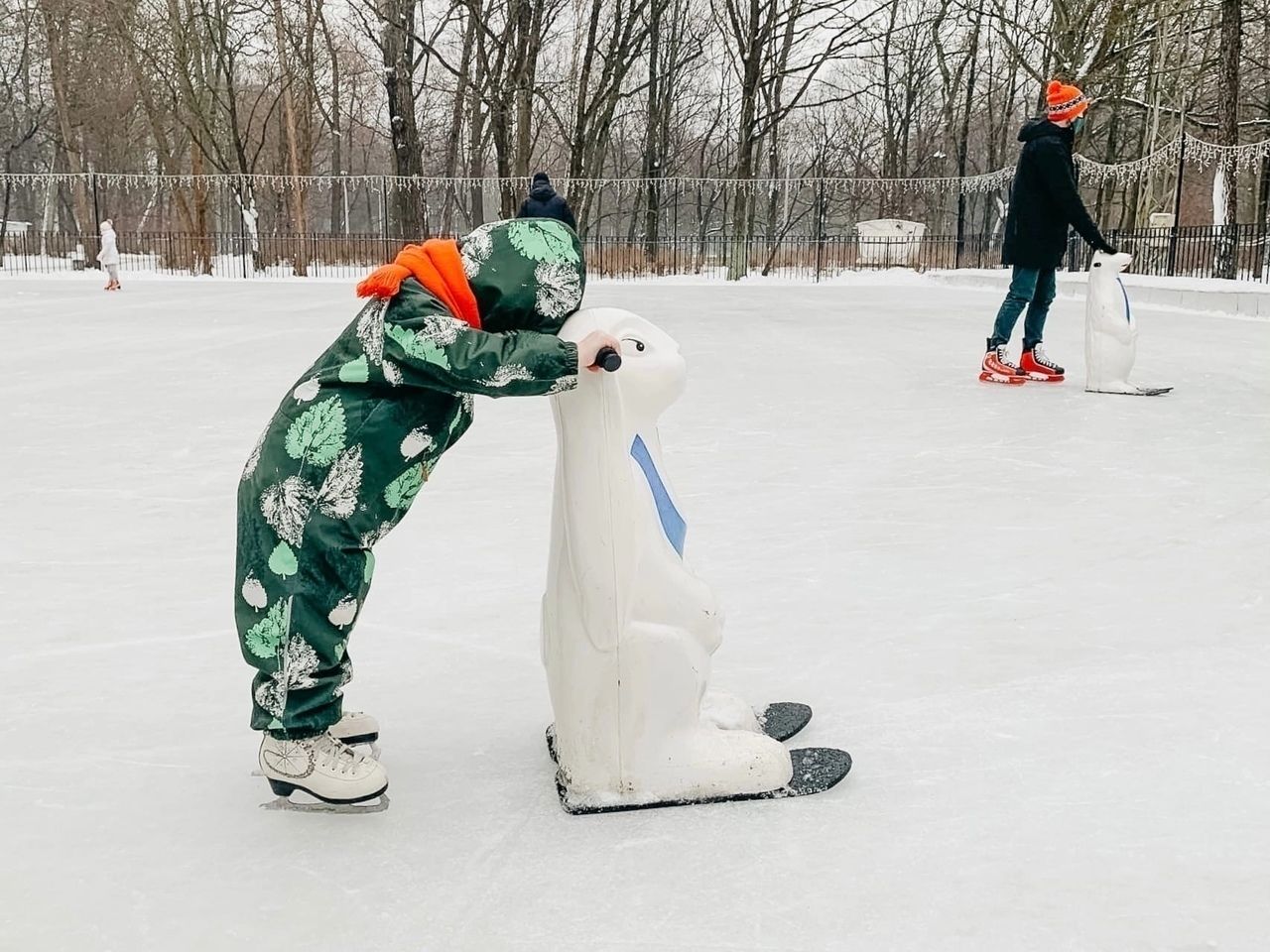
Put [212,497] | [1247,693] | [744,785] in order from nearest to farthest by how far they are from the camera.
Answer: [744,785] < [1247,693] < [212,497]

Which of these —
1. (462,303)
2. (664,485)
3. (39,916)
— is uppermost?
(462,303)

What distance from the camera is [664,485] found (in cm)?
199

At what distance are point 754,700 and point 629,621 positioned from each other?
679 mm

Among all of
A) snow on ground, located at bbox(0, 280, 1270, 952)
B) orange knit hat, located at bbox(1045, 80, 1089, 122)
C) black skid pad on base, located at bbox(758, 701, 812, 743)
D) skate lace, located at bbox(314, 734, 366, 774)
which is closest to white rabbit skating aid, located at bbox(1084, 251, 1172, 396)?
orange knit hat, located at bbox(1045, 80, 1089, 122)

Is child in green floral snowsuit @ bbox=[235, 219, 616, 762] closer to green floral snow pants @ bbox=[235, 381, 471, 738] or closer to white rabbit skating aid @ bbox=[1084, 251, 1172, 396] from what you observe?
green floral snow pants @ bbox=[235, 381, 471, 738]

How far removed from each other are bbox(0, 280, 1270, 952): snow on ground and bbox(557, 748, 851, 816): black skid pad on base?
0.03 metres

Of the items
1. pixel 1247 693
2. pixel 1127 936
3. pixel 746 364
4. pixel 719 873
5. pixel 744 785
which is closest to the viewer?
pixel 1127 936

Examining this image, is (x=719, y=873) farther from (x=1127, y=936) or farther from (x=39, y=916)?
(x=39, y=916)

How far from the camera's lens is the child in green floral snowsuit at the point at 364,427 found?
67.1 inches

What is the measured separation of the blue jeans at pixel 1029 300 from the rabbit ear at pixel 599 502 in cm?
567

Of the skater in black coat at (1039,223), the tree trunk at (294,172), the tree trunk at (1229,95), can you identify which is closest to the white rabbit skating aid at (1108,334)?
the skater in black coat at (1039,223)

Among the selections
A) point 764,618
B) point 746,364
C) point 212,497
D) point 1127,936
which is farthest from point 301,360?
point 1127,936

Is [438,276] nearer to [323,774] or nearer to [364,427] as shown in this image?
[364,427]

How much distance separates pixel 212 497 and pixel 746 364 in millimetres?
4885
